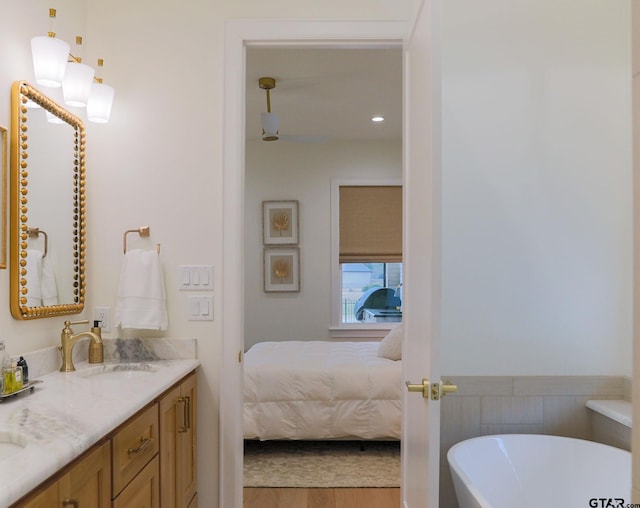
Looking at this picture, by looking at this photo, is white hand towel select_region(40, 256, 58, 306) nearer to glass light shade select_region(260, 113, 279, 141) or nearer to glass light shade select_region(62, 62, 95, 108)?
glass light shade select_region(62, 62, 95, 108)

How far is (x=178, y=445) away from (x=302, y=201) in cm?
419

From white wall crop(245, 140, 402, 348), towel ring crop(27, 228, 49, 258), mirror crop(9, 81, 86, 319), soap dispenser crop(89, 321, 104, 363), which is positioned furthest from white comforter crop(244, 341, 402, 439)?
white wall crop(245, 140, 402, 348)

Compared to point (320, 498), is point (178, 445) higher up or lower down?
higher up

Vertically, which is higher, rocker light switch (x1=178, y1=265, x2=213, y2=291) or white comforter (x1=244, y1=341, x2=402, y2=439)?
rocker light switch (x1=178, y1=265, x2=213, y2=291)

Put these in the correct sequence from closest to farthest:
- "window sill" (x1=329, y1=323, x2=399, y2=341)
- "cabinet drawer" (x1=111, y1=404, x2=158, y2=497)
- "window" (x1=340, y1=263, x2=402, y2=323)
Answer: "cabinet drawer" (x1=111, y1=404, x2=158, y2=497), "window sill" (x1=329, y1=323, x2=399, y2=341), "window" (x1=340, y1=263, x2=402, y2=323)

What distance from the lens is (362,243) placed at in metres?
5.99

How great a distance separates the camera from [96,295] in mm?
2309

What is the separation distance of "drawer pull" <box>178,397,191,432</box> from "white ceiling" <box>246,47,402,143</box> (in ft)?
5.98

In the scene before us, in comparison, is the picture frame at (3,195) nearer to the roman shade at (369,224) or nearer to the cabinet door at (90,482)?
the cabinet door at (90,482)

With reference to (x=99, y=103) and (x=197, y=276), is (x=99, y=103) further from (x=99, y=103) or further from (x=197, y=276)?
(x=197, y=276)

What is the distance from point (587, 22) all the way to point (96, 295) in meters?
2.49

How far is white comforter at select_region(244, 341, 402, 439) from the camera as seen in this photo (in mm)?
3588

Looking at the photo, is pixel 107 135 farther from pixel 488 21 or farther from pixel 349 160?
pixel 349 160

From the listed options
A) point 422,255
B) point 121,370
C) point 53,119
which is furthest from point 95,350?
point 422,255
